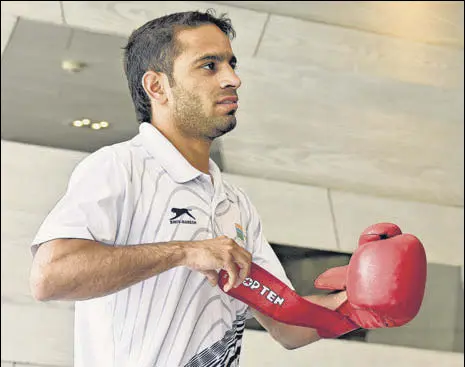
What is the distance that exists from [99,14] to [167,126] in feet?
6.20

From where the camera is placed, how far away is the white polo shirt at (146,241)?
1.15 metres

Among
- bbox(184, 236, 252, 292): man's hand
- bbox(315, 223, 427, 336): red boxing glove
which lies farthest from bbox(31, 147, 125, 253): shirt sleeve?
bbox(315, 223, 427, 336): red boxing glove

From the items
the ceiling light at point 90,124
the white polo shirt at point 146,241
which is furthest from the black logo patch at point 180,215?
the ceiling light at point 90,124

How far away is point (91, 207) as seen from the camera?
1.13 m

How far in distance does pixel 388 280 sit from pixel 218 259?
253mm

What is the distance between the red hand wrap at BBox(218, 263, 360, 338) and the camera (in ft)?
3.98

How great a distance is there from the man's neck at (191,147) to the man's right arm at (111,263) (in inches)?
9.5

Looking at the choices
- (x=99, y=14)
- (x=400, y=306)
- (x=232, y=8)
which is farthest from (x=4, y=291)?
(x=400, y=306)

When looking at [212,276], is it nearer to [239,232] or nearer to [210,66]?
[239,232]

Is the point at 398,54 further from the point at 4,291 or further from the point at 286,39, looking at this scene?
the point at 4,291

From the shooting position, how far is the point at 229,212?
1326 mm

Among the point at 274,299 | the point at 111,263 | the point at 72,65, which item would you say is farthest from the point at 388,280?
the point at 72,65

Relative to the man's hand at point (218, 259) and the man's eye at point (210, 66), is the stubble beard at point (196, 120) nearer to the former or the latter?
the man's eye at point (210, 66)

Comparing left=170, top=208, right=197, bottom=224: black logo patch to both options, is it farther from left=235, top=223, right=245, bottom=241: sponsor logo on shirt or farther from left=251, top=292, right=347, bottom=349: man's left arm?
left=251, top=292, right=347, bottom=349: man's left arm
